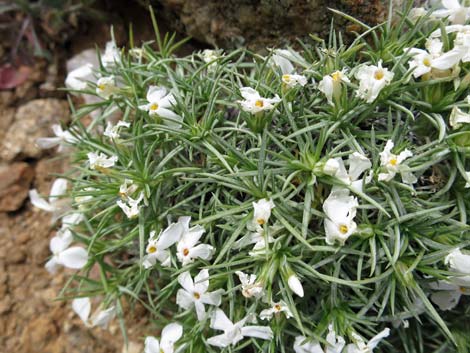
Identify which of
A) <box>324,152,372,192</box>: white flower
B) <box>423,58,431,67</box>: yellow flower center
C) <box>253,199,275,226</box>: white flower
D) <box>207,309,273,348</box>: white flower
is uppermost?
<box>423,58,431,67</box>: yellow flower center

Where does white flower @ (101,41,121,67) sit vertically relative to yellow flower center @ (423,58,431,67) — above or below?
below

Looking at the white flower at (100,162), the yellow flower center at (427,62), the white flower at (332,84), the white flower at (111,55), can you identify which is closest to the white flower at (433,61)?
the yellow flower center at (427,62)

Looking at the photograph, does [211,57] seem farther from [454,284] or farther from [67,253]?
[454,284]

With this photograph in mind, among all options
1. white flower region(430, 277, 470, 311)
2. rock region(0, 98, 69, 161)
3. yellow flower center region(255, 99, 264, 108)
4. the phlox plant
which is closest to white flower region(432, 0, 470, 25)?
the phlox plant

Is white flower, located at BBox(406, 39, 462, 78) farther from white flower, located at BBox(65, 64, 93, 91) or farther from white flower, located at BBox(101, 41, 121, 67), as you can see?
white flower, located at BBox(65, 64, 93, 91)

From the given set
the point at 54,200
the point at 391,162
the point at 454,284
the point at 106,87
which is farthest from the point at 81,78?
the point at 454,284
